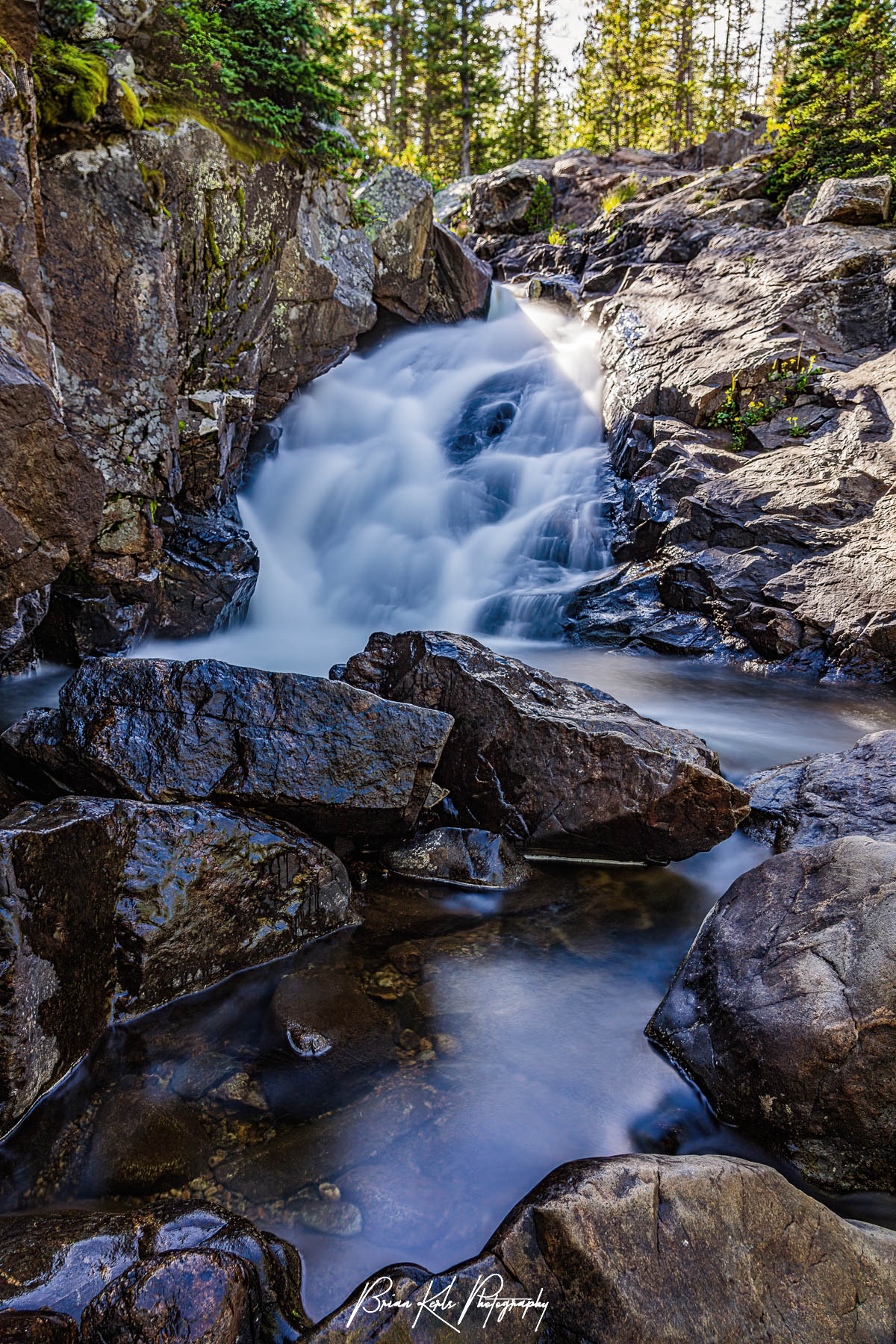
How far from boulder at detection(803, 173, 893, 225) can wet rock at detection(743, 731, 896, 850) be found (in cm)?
1296

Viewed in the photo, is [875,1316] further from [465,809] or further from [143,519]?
[143,519]

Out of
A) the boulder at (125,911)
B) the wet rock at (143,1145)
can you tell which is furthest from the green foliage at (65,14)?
the wet rock at (143,1145)

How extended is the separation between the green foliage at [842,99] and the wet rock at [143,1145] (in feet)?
61.6

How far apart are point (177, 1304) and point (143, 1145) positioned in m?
0.94

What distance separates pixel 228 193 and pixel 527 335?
33.2 ft

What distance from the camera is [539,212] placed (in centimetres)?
2331

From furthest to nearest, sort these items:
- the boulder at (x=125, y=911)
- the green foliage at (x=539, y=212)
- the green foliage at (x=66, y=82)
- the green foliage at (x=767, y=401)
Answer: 1. the green foliage at (x=539, y=212)
2. the green foliage at (x=767, y=401)
3. the green foliage at (x=66, y=82)
4. the boulder at (x=125, y=911)

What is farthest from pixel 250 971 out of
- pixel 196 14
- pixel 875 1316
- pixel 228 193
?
pixel 196 14

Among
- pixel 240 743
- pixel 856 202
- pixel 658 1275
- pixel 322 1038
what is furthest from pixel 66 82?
pixel 856 202

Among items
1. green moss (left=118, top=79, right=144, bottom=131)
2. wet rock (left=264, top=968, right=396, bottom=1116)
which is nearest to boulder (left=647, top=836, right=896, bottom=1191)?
wet rock (left=264, top=968, right=396, bottom=1116)

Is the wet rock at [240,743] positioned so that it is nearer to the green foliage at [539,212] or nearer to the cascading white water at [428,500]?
the cascading white water at [428,500]

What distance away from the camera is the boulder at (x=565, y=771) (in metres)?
4.54

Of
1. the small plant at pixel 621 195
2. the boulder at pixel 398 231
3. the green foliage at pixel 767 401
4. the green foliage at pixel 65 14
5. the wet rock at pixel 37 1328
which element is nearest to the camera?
the wet rock at pixel 37 1328

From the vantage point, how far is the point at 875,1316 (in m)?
2.02
